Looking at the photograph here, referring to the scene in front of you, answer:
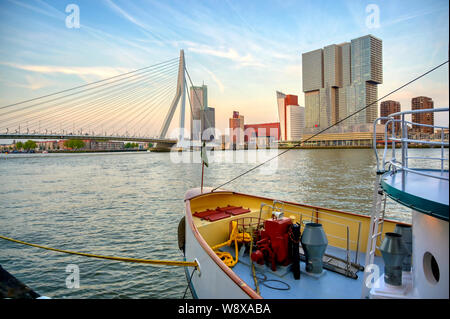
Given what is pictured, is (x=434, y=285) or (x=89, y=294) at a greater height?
(x=434, y=285)

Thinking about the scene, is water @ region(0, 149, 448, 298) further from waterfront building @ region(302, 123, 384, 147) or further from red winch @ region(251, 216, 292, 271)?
waterfront building @ region(302, 123, 384, 147)

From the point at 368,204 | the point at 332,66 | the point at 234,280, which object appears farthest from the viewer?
the point at 332,66

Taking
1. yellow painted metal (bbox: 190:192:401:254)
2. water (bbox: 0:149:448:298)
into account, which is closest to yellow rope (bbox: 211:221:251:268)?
yellow painted metal (bbox: 190:192:401:254)

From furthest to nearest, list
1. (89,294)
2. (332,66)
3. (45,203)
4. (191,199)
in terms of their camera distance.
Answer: (332,66) < (45,203) < (191,199) < (89,294)

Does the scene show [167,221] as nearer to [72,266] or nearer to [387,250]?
[72,266]

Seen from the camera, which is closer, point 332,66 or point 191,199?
point 191,199

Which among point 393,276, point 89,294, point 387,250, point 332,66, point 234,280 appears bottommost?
point 89,294

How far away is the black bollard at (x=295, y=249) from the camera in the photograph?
191 inches

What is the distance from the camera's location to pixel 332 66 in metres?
178

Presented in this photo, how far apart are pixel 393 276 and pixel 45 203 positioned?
2168 cm

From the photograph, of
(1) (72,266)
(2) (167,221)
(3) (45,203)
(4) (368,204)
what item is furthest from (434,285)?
(3) (45,203)

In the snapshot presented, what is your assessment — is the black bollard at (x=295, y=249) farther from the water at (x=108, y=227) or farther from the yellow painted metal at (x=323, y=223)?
the water at (x=108, y=227)

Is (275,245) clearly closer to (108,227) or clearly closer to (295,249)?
(295,249)

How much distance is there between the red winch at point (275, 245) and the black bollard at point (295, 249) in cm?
13
